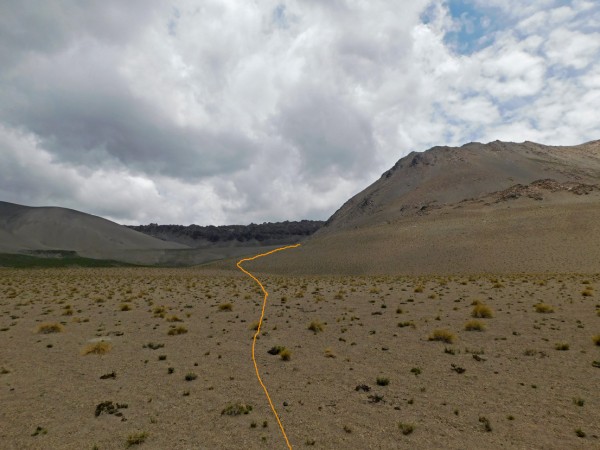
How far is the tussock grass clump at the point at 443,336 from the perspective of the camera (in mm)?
15977

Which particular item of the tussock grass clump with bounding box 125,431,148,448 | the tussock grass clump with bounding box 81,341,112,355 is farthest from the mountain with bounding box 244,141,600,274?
the tussock grass clump with bounding box 125,431,148,448

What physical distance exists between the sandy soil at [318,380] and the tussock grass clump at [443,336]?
27cm

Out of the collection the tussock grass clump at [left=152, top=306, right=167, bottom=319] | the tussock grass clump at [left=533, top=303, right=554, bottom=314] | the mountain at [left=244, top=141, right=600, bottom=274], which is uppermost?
the mountain at [left=244, top=141, right=600, bottom=274]

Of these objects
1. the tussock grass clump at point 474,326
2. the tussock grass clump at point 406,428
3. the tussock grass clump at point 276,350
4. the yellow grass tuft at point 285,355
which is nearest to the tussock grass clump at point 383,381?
the tussock grass clump at point 406,428

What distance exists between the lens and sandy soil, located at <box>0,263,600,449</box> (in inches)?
354

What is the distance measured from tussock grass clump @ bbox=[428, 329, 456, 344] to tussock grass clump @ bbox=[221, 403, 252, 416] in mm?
8983

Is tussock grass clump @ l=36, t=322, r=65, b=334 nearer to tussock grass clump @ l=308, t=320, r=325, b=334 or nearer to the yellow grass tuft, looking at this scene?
the yellow grass tuft

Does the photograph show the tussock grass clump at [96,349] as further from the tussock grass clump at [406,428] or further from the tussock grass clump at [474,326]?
the tussock grass clump at [474,326]

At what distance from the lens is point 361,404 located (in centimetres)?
1057

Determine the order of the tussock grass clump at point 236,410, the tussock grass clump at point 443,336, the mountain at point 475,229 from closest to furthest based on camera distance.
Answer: the tussock grass clump at point 236,410
the tussock grass clump at point 443,336
the mountain at point 475,229

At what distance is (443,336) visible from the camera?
16078 millimetres

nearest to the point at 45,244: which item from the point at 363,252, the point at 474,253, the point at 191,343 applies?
the point at 363,252

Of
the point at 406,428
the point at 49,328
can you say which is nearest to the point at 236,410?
the point at 406,428

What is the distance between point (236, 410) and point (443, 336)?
31.0 feet
